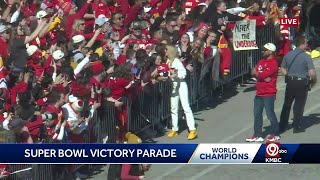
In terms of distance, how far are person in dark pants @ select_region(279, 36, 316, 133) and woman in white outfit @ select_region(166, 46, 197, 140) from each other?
4.71ft

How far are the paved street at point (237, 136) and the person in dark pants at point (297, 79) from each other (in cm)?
26

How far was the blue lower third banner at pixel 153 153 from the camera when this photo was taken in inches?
599

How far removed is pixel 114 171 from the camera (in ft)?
51.5

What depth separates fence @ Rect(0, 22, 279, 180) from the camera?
15734 millimetres

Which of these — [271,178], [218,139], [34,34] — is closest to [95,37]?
[34,34]

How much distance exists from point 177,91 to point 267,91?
1443mm

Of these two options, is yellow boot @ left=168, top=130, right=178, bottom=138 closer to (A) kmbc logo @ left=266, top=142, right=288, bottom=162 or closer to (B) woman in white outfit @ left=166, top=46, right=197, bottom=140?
(B) woman in white outfit @ left=166, top=46, right=197, bottom=140

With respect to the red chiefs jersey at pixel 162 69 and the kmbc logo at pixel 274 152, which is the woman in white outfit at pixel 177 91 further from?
the kmbc logo at pixel 274 152

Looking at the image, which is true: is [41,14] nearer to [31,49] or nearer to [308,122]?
[31,49]

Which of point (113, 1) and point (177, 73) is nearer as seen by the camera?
point (177, 73)

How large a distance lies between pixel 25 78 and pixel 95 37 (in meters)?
2.64

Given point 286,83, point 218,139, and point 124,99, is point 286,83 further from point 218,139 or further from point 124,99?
point 124,99

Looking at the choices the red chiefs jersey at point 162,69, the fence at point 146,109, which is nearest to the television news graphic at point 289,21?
the fence at point 146,109

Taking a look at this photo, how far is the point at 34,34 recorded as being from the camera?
18.9 metres
